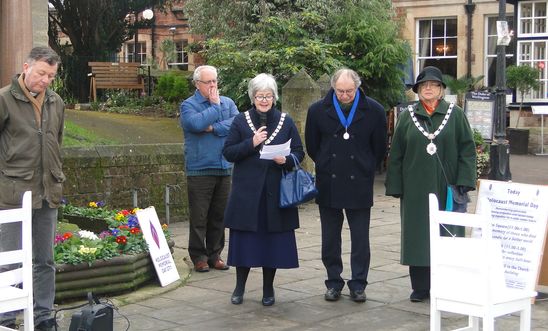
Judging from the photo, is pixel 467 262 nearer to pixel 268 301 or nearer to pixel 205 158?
pixel 268 301

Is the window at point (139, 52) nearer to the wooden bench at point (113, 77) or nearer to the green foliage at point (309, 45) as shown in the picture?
the wooden bench at point (113, 77)

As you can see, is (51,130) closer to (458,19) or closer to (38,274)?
(38,274)

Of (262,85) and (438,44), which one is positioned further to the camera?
(438,44)

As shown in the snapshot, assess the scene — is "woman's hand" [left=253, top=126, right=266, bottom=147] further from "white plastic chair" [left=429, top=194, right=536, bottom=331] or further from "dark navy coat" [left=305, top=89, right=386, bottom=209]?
"white plastic chair" [left=429, top=194, right=536, bottom=331]

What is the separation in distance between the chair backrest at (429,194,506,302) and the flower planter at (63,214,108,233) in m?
4.22

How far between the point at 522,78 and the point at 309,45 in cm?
900

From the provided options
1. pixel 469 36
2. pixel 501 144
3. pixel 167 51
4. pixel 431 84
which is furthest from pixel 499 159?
pixel 167 51

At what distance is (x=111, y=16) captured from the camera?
2805 centimetres

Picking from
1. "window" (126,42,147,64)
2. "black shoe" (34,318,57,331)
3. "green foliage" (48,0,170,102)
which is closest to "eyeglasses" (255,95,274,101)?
"black shoe" (34,318,57,331)

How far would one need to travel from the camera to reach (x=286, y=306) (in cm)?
704

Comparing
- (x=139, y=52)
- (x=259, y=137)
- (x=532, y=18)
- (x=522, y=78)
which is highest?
(x=532, y=18)

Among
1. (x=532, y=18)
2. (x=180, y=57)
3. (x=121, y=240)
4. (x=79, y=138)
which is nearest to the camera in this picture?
(x=121, y=240)

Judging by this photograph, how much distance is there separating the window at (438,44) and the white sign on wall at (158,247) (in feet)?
65.0

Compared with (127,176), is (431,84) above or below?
above
